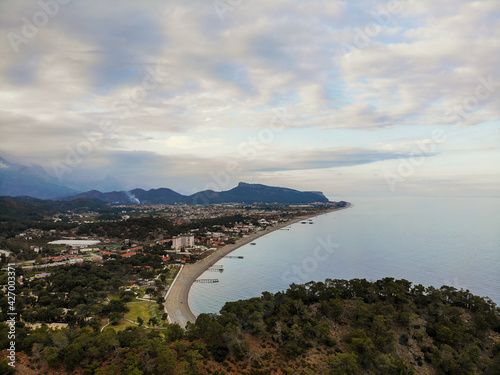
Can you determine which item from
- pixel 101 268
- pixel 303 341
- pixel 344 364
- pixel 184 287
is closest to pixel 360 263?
pixel 184 287

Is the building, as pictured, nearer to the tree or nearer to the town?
the town

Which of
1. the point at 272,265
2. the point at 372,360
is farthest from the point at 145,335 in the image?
the point at 272,265

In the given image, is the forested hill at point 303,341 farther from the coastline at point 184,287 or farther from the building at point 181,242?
the building at point 181,242

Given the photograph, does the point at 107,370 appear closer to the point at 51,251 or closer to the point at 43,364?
the point at 43,364

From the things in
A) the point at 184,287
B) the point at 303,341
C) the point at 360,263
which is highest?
the point at 303,341

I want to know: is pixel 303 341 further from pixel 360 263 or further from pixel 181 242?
pixel 181 242

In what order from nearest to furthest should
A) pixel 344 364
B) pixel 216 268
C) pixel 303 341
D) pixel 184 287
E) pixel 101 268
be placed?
pixel 344 364 < pixel 303 341 < pixel 184 287 < pixel 101 268 < pixel 216 268

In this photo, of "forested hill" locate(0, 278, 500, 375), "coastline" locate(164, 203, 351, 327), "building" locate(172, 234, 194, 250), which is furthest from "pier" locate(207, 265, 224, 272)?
"forested hill" locate(0, 278, 500, 375)

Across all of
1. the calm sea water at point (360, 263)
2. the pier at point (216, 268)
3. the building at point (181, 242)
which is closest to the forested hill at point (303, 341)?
the calm sea water at point (360, 263)
